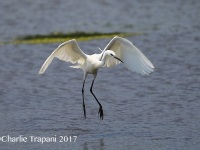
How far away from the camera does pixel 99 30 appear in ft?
62.3

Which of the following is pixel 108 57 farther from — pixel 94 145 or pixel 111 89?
pixel 94 145

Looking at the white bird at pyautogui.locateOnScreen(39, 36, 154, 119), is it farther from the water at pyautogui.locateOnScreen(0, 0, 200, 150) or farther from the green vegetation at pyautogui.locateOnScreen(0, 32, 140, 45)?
the green vegetation at pyautogui.locateOnScreen(0, 32, 140, 45)

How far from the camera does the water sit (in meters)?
9.95

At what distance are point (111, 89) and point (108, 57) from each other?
1902 millimetres

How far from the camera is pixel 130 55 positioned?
10.7 meters

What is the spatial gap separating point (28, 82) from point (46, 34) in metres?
5.14

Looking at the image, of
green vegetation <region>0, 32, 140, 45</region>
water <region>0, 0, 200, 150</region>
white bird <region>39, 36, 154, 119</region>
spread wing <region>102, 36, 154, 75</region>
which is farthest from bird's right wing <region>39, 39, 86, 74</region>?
green vegetation <region>0, 32, 140, 45</region>

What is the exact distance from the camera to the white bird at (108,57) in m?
10.4

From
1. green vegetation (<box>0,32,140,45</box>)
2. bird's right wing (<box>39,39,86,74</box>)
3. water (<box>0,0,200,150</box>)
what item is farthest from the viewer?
green vegetation (<box>0,32,140,45</box>)

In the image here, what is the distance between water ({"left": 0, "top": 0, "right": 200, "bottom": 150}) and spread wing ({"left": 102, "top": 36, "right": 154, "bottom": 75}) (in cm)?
87

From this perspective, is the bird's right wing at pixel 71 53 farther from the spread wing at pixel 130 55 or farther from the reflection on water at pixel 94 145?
the reflection on water at pixel 94 145

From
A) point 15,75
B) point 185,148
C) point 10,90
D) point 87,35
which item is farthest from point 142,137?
point 87,35

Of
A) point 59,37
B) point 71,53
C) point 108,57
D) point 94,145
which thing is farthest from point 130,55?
point 59,37

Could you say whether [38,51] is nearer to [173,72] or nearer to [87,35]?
[87,35]
